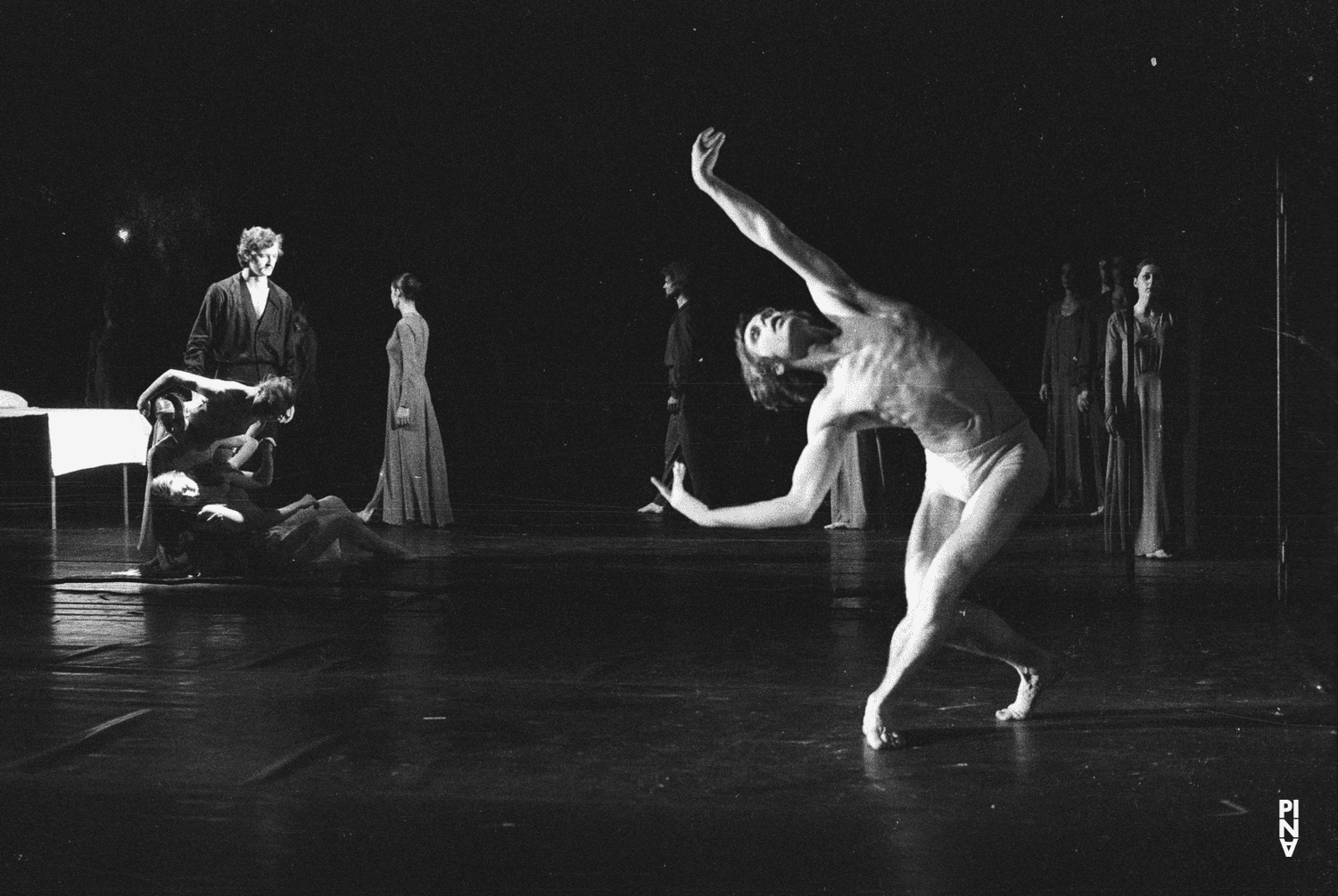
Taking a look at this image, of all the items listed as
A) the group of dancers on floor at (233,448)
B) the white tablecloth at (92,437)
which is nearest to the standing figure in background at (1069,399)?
the group of dancers on floor at (233,448)

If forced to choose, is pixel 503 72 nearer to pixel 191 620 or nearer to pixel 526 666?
pixel 191 620

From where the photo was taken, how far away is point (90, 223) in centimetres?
1248

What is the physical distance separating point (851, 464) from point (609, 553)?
2061 millimetres

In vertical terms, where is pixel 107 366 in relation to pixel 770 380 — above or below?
above

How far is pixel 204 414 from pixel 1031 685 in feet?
14.1

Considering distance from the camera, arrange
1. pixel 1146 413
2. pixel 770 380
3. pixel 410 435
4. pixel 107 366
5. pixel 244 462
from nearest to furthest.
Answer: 1. pixel 770 380
2. pixel 244 462
3. pixel 1146 413
4. pixel 410 435
5. pixel 107 366

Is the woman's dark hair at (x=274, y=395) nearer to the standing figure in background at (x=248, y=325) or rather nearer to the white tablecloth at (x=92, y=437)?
the standing figure in background at (x=248, y=325)

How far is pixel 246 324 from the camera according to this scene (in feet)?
26.7

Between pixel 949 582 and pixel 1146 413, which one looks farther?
pixel 1146 413

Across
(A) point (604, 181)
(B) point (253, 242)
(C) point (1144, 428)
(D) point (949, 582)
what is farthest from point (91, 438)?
(D) point (949, 582)

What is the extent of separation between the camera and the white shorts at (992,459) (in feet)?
12.6

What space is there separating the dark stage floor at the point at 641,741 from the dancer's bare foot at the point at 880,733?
5 cm

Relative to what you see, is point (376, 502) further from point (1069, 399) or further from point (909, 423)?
point (909, 423)

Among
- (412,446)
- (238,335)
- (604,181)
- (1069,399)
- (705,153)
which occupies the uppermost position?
(604,181)
